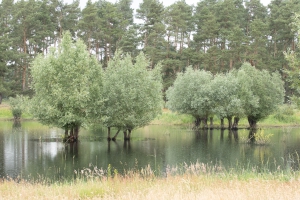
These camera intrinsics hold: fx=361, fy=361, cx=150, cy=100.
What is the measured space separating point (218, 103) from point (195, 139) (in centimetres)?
1437

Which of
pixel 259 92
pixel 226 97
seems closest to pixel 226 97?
pixel 226 97

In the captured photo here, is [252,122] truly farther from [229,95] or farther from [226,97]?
[226,97]

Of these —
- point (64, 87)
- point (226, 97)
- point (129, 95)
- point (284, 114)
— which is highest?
point (64, 87)

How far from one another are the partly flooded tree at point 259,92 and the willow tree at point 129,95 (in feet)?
68.7

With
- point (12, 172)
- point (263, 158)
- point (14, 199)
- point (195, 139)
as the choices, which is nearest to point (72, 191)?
point (14, 199)

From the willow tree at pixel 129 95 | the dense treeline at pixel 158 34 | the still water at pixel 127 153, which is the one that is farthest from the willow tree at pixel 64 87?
the dense treeline at pixel 158 34

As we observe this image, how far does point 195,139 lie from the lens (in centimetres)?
4734

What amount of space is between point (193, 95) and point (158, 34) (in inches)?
1346

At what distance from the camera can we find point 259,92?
201ft

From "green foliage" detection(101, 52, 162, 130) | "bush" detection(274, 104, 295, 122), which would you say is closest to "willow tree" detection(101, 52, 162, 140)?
"green foliage" detection(101, 52, 162, 130)

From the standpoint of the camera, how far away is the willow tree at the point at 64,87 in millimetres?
39438

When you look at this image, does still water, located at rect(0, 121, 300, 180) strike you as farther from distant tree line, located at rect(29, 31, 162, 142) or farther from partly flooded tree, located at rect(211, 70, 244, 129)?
partly flooded tree, located at rect(211, 70, 244, 129)

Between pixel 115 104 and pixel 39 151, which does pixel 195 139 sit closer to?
pixel 115 104

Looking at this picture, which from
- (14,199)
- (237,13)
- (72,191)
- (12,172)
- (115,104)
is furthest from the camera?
(237,13)
